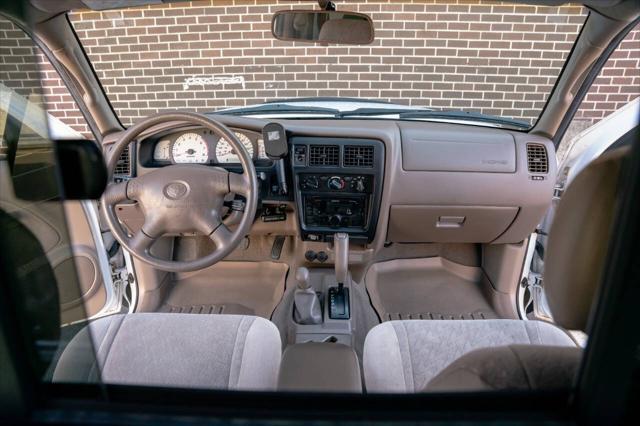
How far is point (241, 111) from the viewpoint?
2.54 m

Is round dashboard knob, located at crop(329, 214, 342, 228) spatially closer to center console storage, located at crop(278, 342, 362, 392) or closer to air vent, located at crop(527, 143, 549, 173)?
air vent, located at crop(527, 143, 549, 173)

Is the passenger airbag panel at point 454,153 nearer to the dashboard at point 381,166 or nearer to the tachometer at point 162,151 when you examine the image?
the dashboard at point 381,166

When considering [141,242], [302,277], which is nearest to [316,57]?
[302,277]

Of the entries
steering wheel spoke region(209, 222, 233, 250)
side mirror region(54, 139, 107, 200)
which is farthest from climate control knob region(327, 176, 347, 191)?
side mirror region(54, 139, 107, 200)

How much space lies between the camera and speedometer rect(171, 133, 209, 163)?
2.49 m

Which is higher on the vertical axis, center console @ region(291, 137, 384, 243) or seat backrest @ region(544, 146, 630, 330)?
seat backrest @ region(544, 146, 630, 330)

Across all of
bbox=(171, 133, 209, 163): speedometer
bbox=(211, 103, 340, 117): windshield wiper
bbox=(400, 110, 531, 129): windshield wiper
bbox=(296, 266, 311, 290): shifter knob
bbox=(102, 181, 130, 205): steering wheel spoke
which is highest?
bbox=(211, 103, 340, 117): windshield wiper

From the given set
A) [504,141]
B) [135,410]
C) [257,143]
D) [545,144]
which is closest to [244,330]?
[135,410]

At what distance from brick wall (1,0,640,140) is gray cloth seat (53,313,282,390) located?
2.45 metres

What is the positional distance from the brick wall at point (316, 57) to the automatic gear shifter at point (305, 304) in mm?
1845

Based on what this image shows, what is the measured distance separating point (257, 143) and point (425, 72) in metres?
2.23

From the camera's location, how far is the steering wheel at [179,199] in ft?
6.43

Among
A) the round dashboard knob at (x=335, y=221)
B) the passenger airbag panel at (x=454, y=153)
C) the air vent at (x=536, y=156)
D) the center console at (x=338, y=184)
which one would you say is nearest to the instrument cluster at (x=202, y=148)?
the center console at (x=338, y=184)

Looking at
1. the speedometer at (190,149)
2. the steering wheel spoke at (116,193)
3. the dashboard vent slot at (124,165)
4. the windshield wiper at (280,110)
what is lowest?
the steering wheel spoke at (116,193)
